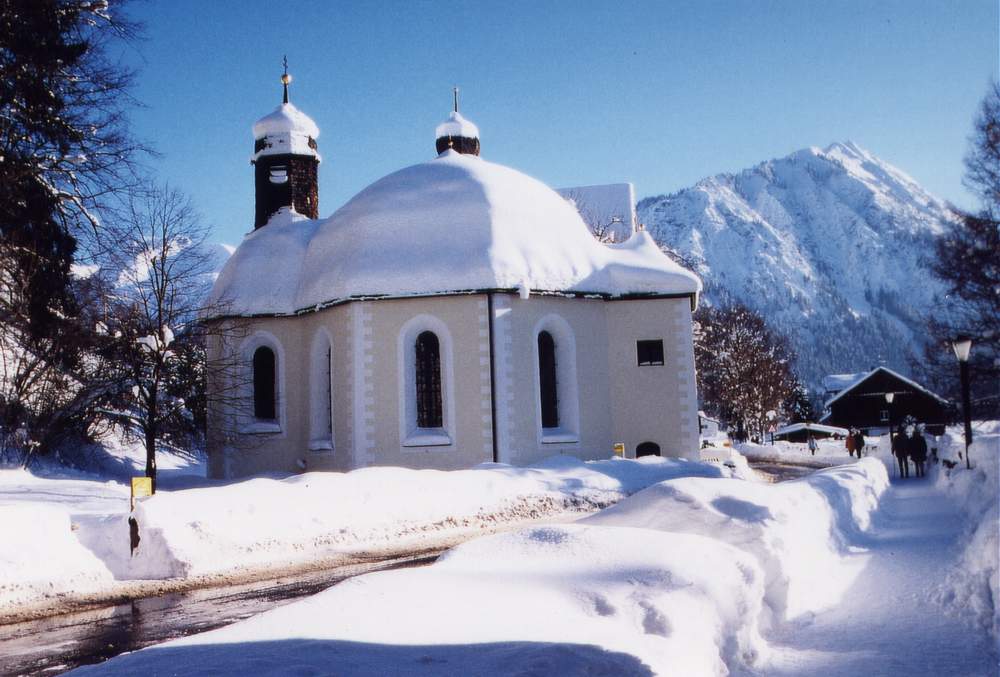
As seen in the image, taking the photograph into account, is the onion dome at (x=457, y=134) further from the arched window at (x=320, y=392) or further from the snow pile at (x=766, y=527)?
the snow pile at (x=766, y=527)

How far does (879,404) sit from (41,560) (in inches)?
2411

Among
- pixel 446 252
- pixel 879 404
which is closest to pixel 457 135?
pixel 446 252

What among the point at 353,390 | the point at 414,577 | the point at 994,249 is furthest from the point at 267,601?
the point at 994,249

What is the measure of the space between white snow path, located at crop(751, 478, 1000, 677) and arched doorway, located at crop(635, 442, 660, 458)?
11.2m

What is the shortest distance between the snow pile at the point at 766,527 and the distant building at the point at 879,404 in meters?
52.4

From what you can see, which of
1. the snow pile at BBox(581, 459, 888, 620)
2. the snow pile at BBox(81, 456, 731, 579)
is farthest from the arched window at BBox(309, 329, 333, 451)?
the snow pile at BBox(581, 459, 888, 620)

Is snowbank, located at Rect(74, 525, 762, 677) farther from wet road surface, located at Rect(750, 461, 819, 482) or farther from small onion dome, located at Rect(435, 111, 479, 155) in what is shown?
small onion dome, located at Rect(435, 111, 479, 155)

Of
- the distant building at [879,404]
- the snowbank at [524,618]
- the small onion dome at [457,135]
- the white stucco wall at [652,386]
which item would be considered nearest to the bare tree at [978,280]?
the white stucco wall at [652,386]

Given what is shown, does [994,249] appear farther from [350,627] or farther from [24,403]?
[24,403]

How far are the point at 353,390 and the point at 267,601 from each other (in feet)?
39.6

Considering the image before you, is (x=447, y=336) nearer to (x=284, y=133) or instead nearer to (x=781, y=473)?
(x=284, y=133)

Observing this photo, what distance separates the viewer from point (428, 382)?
20094 millimetres

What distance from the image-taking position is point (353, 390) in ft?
64.7

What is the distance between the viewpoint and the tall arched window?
20.0 metres
